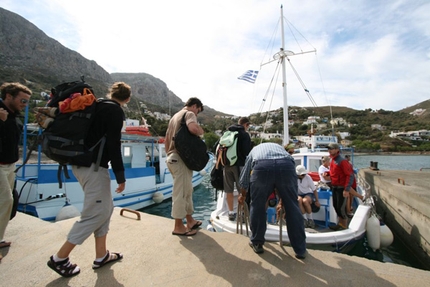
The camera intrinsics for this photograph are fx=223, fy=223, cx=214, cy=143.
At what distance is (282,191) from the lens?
2.50 metres

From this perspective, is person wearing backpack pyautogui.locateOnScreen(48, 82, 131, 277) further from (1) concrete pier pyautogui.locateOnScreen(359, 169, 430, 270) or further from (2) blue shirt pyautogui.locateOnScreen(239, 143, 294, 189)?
(1) concrete pier pyautogui.locateOnScreen(359, 169, 430, 270)

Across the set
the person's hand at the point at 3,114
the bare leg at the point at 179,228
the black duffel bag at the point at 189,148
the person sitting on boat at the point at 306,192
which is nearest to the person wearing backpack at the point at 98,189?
the black duffel bag at the point at 189,148

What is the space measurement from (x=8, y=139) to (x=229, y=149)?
9.84 feet

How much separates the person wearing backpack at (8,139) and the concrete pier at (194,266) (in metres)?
0.58

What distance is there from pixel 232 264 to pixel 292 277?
60 centimetres

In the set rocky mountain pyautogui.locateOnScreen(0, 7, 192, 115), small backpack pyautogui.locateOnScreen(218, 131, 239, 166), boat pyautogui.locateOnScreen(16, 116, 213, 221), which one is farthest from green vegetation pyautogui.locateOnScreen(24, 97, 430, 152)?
small backpack pyautogui.locateOnScreen(218, 131, 239, 166)

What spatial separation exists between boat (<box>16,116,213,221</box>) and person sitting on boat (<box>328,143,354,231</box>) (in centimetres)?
555

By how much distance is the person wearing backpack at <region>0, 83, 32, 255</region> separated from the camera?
254cm

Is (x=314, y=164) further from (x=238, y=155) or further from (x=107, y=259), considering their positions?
(x=107, y=259)

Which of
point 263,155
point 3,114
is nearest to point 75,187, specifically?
point 3,114

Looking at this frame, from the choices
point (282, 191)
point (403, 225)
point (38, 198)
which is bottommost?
point (403, 225)

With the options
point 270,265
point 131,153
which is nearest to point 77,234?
point 270,265

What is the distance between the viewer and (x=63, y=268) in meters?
2.04

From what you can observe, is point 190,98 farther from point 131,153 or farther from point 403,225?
point 131,153
